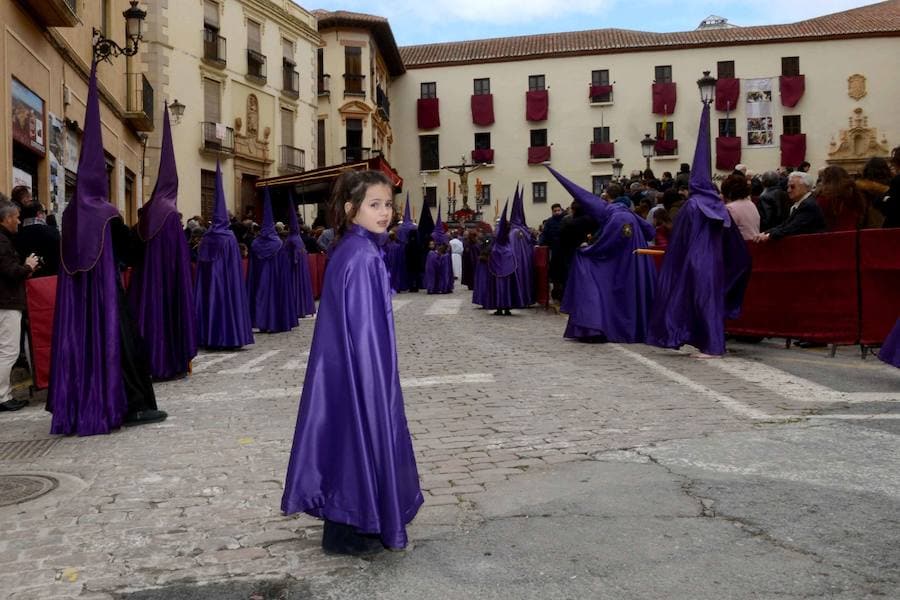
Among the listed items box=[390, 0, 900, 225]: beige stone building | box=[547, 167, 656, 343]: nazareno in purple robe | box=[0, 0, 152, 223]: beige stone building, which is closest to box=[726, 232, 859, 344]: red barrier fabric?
box=[547, 167, 656, 343]: nazareno in purple robe

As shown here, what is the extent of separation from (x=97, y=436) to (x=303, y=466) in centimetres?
317

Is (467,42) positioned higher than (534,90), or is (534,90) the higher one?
(467,42)

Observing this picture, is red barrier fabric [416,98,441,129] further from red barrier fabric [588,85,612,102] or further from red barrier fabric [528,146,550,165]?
red barrier fabric [588,85,612,102]

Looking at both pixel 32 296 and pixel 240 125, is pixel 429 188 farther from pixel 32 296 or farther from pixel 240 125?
pixel 32 296

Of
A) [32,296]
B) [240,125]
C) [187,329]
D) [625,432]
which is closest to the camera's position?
[625,432]

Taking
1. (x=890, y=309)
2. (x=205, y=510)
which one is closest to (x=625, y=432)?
(x=205, y=510)

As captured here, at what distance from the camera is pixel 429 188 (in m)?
51.8

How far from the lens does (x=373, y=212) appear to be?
3.45m

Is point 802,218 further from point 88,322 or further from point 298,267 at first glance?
point 298,267

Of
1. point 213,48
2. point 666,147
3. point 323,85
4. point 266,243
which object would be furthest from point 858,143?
point 266,243

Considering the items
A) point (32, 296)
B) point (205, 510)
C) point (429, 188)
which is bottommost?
point (205, 510)

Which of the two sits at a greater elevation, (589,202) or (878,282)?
(589,202)

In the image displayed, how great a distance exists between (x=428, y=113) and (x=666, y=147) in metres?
13.5

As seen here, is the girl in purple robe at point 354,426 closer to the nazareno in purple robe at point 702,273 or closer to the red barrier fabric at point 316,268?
the nazareno in purple robe at point 702,273
